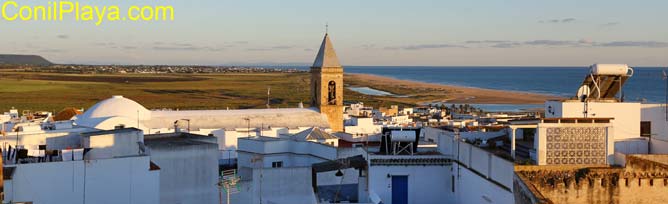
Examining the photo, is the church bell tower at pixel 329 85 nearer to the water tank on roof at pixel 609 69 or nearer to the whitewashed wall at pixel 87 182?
the water tank on roof at pixel 609 69

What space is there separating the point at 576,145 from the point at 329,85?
21.9 meters

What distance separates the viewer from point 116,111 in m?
29.5

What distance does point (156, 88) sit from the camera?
113 m

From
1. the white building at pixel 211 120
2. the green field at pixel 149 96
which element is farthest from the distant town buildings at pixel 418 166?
the green field at pixel 149 96

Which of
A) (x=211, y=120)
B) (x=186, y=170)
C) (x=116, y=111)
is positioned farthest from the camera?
(x=211, y=120)

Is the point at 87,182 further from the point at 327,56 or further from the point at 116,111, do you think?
the point at 327,56

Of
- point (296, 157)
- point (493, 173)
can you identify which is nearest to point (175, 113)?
point (296, 157)

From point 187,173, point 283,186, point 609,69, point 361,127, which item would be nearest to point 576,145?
point 609,69

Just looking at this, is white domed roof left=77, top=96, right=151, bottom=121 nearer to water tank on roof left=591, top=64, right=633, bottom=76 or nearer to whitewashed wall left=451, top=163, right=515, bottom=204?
whitewashed wall left=451, top=163, right=515, bottom=204

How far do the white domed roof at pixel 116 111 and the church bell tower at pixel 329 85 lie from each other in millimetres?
7796

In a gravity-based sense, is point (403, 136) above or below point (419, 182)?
above

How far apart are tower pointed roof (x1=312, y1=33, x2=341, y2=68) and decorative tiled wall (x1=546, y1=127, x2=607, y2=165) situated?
22.0 metres

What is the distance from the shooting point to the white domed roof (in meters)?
29.2

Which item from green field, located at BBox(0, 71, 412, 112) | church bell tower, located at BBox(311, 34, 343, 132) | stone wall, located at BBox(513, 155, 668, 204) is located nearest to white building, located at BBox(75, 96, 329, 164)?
church bell tower, located at BBox(311, 34, 343, 132)
